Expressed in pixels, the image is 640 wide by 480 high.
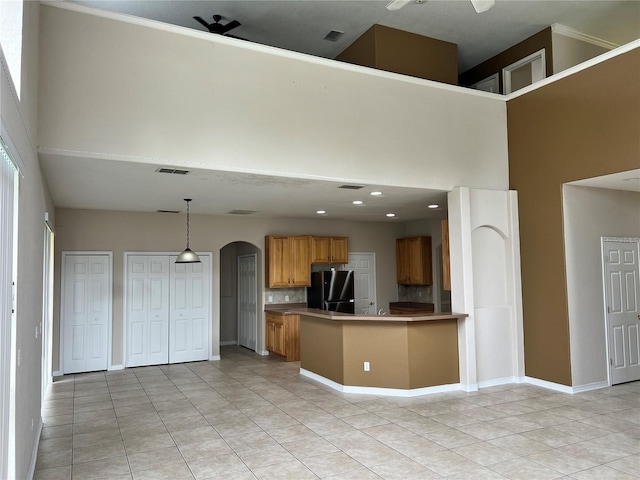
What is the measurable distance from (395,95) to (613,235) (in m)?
3.58

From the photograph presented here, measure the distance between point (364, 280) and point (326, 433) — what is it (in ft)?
18.8

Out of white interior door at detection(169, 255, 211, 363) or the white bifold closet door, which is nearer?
the white bifold closet door

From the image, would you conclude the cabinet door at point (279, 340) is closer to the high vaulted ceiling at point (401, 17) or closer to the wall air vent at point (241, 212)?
the wall air vent at point (241, 212)

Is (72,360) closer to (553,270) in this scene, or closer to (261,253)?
(261,253)

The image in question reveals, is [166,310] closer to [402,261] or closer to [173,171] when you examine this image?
[173,171]

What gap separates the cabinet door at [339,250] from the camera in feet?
31.4

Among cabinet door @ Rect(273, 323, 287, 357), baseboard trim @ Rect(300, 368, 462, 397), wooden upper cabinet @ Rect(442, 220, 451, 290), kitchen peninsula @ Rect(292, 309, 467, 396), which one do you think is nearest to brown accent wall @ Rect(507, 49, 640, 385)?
wooden upper cabinet @ Rect(442, 220, 451, 290)

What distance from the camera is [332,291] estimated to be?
29.8 ft

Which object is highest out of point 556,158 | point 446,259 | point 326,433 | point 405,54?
point 405,54

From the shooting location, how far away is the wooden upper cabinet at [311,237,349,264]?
9.39m

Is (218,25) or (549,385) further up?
(218,25)

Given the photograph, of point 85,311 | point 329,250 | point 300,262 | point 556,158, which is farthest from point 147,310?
point 556,158

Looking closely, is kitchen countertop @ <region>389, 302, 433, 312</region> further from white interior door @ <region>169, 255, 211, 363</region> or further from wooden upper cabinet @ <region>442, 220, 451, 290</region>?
white interior door @ <region>169, 255, 211, 363</region>

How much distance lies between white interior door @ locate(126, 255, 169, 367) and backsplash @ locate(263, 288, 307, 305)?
1884 mm
